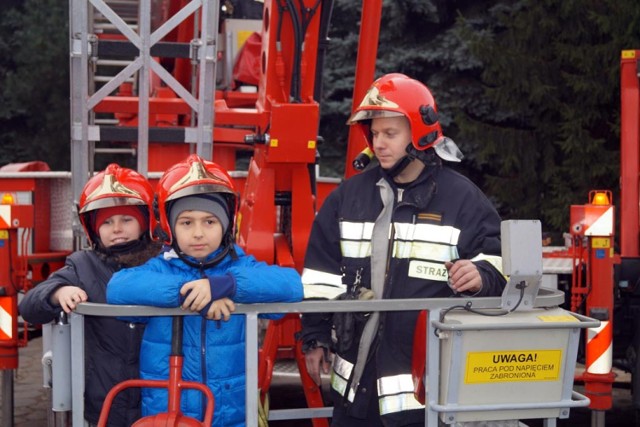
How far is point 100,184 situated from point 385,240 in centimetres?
124

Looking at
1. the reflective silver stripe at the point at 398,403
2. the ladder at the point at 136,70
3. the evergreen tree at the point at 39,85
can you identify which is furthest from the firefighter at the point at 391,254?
the evergreen tree at the point at 39,85

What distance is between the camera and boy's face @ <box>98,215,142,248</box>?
13.5 feet

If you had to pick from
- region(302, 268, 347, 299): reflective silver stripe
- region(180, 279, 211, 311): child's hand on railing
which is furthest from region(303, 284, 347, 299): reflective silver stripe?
region(180, 279, 211, 311): child's hand on railing

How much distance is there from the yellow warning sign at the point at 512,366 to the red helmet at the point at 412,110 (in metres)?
0.97

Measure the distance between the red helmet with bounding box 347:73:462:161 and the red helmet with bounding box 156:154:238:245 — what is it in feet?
2.15

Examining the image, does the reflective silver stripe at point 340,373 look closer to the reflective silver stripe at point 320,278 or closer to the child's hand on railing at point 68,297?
the reflective silver stripe at point 320,278

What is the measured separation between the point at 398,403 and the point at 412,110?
43.6 inches

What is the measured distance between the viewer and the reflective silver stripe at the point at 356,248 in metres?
3.83

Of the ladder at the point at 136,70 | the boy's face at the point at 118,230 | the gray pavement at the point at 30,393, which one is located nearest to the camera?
the boy's face at the point at 118,230

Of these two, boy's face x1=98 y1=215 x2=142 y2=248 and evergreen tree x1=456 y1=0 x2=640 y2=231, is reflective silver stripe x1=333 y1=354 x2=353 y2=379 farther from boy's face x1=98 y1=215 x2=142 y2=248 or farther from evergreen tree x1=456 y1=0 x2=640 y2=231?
evergreen tree x1=456 y1=0 x2=640 y2=231

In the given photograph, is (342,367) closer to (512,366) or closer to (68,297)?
(512,366)

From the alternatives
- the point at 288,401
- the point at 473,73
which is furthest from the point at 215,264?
the point at 473,73

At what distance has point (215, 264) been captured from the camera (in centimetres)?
364

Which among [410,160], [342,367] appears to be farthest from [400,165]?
[342,367]
